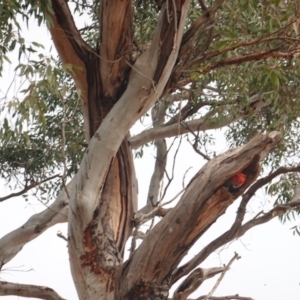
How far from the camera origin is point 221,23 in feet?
12.4

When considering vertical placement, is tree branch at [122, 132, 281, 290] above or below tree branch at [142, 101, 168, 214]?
below

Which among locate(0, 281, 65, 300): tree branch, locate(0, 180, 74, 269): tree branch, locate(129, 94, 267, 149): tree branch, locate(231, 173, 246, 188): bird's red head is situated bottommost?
locate(0, 281, 65, 300): tree branch

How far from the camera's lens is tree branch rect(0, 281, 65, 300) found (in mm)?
3256

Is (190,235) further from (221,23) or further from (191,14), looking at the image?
(191,14)

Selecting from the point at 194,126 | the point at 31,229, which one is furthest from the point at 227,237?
the point at 194,126

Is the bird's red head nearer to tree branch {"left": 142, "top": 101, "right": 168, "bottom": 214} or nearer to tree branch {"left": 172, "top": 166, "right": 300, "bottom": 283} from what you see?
tree branch {"left": 172, "top": 166, "right": 300, "bottom": 283}

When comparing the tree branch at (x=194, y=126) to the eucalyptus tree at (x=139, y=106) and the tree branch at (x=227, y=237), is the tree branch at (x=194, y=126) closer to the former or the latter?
the eucalyptus tree at (x=139, y=106)

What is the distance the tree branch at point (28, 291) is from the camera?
10.7 feet

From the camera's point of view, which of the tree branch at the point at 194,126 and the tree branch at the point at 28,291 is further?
the tree branch at the point at 194,126

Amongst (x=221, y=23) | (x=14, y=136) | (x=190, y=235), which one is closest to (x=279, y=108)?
(x=221, y=23)

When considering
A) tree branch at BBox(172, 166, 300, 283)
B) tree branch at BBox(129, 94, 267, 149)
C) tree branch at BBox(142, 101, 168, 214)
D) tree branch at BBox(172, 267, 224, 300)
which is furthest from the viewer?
tree branch at BBox(142, 101, 168, 214)

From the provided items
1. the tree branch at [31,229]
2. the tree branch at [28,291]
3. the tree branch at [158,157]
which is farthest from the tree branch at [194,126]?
the tree branch at [28,291]

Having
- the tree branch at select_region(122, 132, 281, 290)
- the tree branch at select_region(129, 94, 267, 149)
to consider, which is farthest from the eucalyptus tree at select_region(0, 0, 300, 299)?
the tree branch at select_region(129, 94, 267, 149)

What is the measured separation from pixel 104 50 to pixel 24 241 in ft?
6.51
